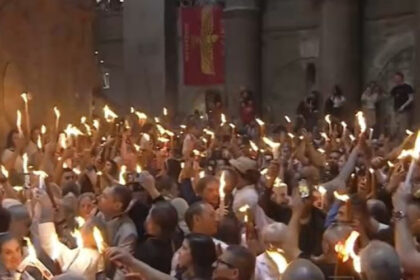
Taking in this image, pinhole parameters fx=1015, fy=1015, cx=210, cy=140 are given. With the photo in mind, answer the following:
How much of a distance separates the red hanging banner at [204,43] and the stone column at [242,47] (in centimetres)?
25

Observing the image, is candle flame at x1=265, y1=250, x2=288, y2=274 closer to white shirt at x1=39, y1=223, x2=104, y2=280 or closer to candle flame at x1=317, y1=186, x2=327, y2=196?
white shirt at x1=39, y1=223, x2=104, y2=280

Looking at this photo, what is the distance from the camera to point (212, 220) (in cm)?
716

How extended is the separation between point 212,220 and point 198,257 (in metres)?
1.15

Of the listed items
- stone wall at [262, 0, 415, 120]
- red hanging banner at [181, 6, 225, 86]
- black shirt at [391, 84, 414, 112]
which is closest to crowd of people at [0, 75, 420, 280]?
black shirt at [391, 84, 414, 112]

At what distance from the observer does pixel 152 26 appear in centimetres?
3012

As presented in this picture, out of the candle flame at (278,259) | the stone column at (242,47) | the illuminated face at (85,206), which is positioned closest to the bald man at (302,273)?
the candle flame at (278,259)

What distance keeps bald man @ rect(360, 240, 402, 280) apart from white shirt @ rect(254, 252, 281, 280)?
56.9 inches

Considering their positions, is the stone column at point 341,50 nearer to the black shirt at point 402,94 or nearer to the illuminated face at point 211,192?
the black shirt at point 402,94

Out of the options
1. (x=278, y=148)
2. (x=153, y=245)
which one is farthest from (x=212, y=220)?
(x=278, y=148)

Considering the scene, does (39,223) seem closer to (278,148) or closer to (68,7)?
(278,148)

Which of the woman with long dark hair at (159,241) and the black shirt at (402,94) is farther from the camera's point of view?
the black shirt at (402,94)

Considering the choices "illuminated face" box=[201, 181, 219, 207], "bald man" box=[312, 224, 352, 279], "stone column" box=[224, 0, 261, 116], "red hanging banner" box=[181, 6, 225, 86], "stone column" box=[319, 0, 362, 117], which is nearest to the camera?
"bald man" box=[312, 224, 352, 279]

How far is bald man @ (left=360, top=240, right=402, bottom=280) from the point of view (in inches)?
200

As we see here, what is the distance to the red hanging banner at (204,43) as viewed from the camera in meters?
31.4
